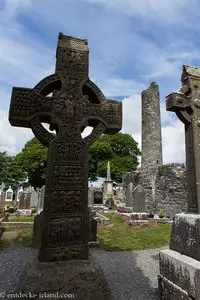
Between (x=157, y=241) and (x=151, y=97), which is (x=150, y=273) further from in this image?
(x=151, y=97)

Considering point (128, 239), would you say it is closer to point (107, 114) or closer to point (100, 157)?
point (107, 114)

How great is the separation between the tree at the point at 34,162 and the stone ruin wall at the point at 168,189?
1666 centimetres

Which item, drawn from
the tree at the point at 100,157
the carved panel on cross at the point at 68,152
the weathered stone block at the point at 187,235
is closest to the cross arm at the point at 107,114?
the carved panel on cross at the point at 68,152

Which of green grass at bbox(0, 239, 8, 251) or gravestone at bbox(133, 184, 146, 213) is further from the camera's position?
gravestone at bbox(133, 184, 146, 213)

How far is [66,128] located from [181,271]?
2280 millimetres

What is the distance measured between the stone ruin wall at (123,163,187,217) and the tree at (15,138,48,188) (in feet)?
54.6

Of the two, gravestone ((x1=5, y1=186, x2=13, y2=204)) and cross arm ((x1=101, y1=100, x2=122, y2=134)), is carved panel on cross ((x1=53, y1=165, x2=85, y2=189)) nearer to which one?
cross arm ((x1=101, y1=100, x2=122, y2=134))

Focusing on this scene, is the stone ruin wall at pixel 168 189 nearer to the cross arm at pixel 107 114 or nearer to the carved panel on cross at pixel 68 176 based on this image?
the cross arm at pixel 107 114

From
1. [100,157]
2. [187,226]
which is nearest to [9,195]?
[100,157]

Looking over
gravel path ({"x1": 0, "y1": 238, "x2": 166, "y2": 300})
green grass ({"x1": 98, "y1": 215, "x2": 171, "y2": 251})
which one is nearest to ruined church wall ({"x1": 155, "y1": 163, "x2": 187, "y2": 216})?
green grass ({"x1": 98, "y1": 215, "x2": 171, "y2": 251})

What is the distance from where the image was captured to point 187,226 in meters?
2.77

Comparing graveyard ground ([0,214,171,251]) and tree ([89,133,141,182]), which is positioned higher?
tree ([89,133,141,182])

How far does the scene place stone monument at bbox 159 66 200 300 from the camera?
Answer: 2.50 metres

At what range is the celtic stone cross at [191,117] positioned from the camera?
3.02m
